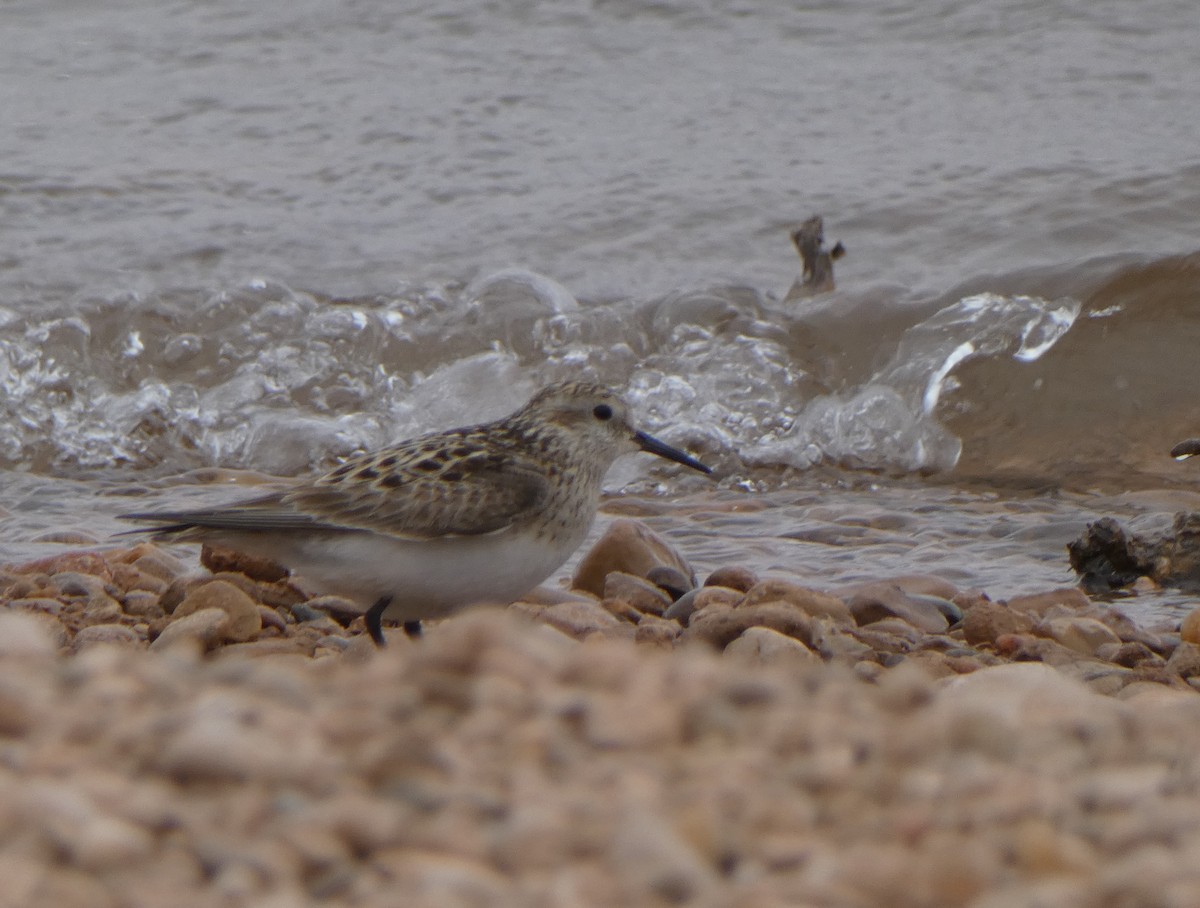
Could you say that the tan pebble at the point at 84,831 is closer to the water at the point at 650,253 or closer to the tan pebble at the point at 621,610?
the tan pebble at the point at 621,610

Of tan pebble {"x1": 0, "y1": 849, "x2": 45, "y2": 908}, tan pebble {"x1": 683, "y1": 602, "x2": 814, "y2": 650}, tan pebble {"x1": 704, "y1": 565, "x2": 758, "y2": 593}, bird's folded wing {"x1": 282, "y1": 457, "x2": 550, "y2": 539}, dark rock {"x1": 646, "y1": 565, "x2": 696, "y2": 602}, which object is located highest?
tan pebble {"x1": 0, "y1": 849, "x2": 45, "y2": 908}

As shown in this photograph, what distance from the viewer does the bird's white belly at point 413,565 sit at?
191 inches

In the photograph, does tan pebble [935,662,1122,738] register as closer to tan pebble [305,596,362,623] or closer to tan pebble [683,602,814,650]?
tan pebble [683,602,814,650]

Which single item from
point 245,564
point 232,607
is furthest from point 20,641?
point 245,564

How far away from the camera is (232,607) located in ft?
16.2

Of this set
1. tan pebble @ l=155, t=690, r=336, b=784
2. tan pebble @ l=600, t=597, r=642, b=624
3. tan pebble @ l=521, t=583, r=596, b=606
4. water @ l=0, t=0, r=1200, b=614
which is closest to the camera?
tan pebble @ l=155, t=690, r=336, b=784

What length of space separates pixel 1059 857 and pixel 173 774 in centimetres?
123

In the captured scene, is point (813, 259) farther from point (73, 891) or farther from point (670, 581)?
point (73, 891)

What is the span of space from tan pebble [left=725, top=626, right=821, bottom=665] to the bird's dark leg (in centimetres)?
100

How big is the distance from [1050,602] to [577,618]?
1789 millimetres

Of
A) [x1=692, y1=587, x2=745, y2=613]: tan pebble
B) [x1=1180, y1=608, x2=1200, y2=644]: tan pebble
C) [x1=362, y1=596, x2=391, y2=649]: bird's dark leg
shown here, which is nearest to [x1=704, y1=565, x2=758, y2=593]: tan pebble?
[x1=692, y1=587, x2=745, y2=613]: tan pebble

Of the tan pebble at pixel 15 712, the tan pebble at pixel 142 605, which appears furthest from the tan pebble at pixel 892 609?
the tan pebble at pixel 15 712

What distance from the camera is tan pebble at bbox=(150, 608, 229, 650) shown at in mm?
4766

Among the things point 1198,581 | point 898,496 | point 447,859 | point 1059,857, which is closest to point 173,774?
point 447,859
